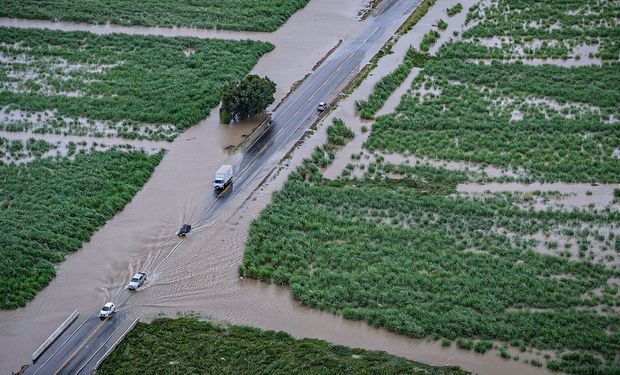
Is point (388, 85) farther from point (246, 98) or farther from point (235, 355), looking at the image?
point (235, 355)

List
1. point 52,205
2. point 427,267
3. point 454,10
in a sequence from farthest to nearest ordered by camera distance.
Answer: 1. point 454,10
2. point 52,205
3. point 427,267

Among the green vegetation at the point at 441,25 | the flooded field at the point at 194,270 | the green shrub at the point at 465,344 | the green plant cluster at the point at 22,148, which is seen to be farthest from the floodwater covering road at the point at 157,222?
the green shrub at the point at 465,344

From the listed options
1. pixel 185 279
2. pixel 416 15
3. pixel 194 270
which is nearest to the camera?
pixel 185 279

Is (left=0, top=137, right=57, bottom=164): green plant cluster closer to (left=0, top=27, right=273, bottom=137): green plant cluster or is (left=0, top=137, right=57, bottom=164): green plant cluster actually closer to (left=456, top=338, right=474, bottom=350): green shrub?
(left=0, top=27, right=273, bottom=137): green plant cluster

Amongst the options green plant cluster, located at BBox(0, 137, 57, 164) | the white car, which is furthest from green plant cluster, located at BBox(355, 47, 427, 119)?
the white car

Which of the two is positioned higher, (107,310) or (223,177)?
(223,177)

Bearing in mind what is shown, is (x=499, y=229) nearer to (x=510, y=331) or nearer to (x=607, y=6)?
(x=510, y=331)

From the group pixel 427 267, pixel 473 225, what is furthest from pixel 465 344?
pixel 473 225
